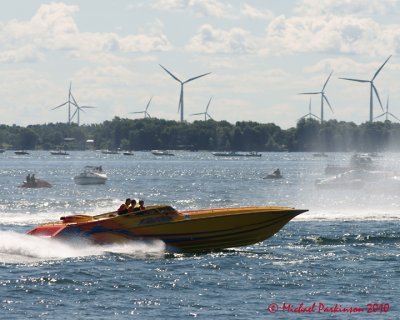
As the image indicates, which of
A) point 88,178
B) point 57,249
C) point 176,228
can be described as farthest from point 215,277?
point 88,178

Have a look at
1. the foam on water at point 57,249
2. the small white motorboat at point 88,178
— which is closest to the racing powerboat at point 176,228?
the foam on water at point 57,249

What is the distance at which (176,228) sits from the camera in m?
41.1

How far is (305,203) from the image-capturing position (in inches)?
3135

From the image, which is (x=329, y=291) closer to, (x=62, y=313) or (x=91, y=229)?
(x=62, y=313)

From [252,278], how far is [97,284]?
515 centimetres

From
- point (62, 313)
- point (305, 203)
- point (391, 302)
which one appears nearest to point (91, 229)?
point (62, 313)

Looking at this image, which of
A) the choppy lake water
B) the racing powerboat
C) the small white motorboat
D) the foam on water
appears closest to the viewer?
the choppy lake water

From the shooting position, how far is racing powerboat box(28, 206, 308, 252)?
133ft

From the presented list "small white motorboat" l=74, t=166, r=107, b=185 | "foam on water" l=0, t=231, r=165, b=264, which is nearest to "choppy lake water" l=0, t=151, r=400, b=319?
"foam on water" l=0, t=231, r=165, b=264

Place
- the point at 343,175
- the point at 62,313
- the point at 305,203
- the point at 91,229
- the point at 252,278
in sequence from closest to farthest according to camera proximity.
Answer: the point at 62,313 → the point at 252,278 → the point at 91,229 → the point at 305,203 → the point at 343,175

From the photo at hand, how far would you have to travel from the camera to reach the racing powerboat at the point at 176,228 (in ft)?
133

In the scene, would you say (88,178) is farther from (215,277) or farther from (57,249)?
(215,277)

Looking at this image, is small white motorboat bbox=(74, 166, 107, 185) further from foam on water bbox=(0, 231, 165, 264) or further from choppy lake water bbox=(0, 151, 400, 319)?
foam on water bbox=(0, 231, 165, 264)

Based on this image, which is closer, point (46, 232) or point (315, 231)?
point (46, 232)
